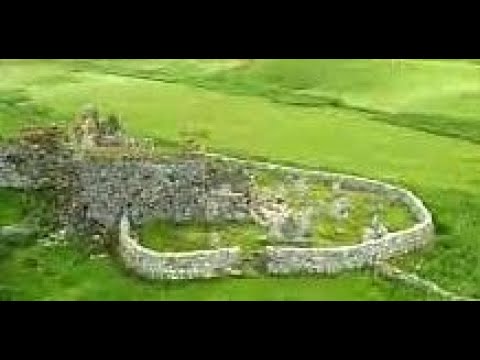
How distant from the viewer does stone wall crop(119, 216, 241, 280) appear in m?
32.7

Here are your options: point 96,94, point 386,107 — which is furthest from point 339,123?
point 96,94

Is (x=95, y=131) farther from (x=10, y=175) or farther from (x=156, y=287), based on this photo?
(x=156, y=287)

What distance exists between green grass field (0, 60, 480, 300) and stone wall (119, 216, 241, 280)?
1.25 ft

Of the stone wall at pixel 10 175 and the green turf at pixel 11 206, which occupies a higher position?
the stone wall at pixel 10 175

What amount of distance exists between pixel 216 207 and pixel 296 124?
13086 mm

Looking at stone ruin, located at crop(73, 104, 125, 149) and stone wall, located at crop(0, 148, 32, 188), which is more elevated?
stone ruin, located at crop(73, 104, 125, 149)

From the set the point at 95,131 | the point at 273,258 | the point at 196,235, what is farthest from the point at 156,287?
the point at 95,131

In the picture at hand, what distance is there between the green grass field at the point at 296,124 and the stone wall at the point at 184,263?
381 millimetres

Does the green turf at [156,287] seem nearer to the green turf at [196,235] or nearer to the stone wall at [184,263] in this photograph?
the stone wall at [184,263]

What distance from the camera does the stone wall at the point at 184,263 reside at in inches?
1288

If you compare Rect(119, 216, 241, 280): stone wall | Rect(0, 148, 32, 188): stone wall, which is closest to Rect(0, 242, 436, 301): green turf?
Rect(119, 216, 241, 280): stone wall

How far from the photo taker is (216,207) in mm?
36406

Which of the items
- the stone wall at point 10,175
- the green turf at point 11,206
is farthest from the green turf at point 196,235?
the stone wall at point 10,175

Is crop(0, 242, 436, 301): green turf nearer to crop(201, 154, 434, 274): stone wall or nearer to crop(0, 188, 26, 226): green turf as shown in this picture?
crop(201, 154, 434, 274): stone wall
